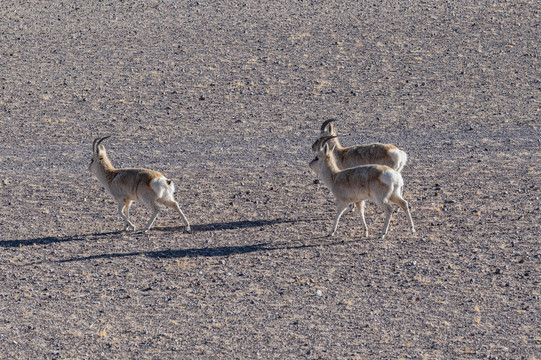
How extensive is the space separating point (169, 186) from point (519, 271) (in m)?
6.07

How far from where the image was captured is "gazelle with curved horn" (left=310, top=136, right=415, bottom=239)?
13.1m

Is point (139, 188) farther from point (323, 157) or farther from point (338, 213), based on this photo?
point (338, 213)

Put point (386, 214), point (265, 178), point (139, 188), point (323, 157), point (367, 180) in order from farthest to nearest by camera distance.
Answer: point (265, 178), point (323, 157), point (139, 188), point (386, 214), point (367, 180)

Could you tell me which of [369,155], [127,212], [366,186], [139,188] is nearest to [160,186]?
[139,188]

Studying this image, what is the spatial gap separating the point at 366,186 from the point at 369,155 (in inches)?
94.8

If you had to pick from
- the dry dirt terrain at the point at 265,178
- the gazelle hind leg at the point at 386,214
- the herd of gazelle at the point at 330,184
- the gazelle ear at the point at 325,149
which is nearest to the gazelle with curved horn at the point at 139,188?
the herd of gazelle at the point at 330,184

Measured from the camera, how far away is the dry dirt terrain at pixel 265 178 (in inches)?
405

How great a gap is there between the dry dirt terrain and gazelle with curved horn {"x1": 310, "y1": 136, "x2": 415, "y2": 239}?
55cm

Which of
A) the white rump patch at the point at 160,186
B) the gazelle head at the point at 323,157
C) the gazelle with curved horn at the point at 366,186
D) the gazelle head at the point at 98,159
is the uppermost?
the gazelle head at the point at 323,157

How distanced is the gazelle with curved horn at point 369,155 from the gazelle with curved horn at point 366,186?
1137mm

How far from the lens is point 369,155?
51.4ft

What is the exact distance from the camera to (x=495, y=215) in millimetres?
14727

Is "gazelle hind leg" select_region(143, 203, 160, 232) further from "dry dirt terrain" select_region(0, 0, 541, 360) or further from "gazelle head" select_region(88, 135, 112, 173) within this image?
"gazelle head" select_region(88, 135, 112, 173)

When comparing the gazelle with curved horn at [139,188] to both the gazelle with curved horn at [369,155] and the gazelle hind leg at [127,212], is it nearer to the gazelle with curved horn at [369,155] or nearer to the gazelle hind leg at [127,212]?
the gazelle hind leg at [127,212]
